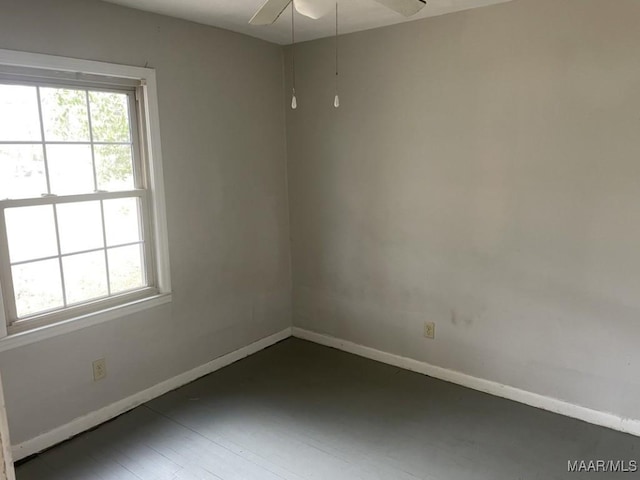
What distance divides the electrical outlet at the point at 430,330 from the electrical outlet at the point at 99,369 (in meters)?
2.01

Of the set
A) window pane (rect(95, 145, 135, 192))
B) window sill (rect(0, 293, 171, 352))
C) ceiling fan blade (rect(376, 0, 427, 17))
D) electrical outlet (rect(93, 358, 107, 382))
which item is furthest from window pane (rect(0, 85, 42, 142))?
ceiling fan blade (rect(376, 0, 427, 17))

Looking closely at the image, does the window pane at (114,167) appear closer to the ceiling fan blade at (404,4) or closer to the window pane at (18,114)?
the window pane at (18,114)

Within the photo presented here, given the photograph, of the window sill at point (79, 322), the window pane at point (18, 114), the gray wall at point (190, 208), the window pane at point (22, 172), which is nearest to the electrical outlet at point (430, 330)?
the gray wall at point (190, 208)

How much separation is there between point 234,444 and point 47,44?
222 cm

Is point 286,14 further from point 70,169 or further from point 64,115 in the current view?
point 70,169

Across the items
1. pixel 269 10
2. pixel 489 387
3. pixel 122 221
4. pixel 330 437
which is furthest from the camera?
pixel 489 387

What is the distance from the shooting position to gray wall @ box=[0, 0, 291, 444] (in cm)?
239

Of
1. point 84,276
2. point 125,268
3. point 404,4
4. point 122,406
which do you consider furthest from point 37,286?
point 404,4

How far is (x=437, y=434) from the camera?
2.55m

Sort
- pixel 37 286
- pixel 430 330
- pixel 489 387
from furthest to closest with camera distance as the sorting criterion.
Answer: pixel 430 330 → pixel 489 387 → pixel 37 286

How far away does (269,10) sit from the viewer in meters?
1.73

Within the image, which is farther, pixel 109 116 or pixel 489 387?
pixel 489 387

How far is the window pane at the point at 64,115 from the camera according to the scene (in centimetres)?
239

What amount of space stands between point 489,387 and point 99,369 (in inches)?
91.9
